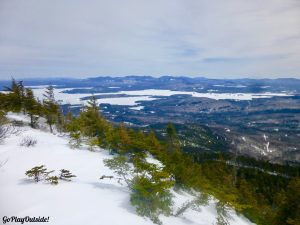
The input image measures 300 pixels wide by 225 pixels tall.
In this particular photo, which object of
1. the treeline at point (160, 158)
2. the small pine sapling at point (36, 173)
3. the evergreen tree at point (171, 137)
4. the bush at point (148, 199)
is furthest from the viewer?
the evergreen tree at point (171, 137)

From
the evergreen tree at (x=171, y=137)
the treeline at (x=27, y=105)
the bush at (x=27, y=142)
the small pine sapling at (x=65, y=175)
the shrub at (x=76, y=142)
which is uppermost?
the treeline at (x=27, y=105)

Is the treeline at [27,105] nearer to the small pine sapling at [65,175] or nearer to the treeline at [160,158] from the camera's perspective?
the treeline at [160,158]

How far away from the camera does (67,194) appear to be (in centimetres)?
2097

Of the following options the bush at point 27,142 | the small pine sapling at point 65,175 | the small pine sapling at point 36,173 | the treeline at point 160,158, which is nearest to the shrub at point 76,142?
the treeline at point 160,158

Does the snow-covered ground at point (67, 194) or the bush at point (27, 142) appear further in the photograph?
the bush at point (27, 142)

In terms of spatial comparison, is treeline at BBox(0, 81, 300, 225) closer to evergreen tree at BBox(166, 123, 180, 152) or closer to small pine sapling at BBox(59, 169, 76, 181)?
evergreen tree at BBox(166, 123, 180, 152)

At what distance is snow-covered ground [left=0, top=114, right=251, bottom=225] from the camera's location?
17391 mm

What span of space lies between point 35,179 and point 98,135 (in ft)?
81.2

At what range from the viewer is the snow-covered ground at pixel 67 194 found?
17.4 metres

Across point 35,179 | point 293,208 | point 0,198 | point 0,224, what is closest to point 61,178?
point 35,179

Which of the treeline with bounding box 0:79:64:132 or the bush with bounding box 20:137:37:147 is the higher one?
the treeline with bounding box 0:79:64:132

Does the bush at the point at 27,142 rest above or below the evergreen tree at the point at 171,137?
above

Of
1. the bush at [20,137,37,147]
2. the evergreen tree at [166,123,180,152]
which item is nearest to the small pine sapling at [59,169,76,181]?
the bush at [20,137,37,147]

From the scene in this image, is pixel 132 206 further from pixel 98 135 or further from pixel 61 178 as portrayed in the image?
pixel 98 135
